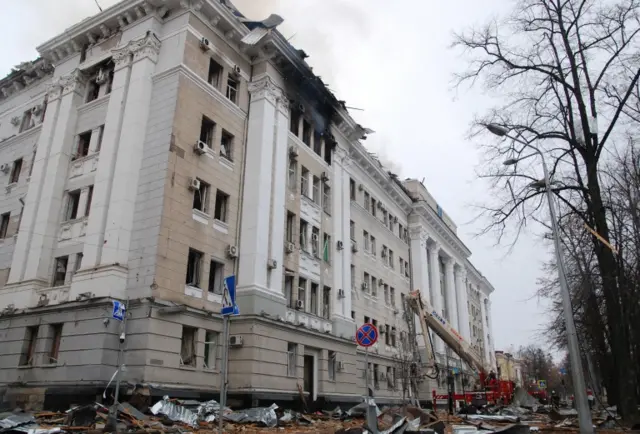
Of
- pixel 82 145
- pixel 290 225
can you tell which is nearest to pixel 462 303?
pixel 290 225

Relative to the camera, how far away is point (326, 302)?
27438 millimetres

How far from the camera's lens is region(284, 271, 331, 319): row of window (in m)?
24.2

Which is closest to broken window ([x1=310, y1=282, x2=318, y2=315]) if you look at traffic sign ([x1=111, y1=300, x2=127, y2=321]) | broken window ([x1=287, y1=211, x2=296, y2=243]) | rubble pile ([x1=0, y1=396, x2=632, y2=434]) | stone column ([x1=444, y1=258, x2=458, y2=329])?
broken window ([x1=287, y1=211, x2=296, y2=243])

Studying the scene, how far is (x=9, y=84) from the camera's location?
29562 millimetres

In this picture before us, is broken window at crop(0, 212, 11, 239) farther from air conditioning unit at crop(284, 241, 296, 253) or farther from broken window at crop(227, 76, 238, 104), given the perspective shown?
air conditioning unit at crop(284, 241, 296, 253)

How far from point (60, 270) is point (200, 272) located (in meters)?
6.10

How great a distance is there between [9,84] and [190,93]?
15.2 m

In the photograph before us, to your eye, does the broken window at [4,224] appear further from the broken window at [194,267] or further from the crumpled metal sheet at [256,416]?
the crumpled metal sheet at [256,416]

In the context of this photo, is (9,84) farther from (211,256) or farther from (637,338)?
(637,338)

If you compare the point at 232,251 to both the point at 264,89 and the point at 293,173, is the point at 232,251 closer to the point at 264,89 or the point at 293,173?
the point at 293,173

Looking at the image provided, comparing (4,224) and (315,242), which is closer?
(4,224)

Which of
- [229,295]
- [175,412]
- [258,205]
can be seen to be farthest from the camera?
[258,205]

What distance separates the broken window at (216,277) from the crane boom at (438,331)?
1555 cm

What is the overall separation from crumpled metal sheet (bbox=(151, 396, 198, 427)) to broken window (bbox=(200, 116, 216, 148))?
11.1 metres
